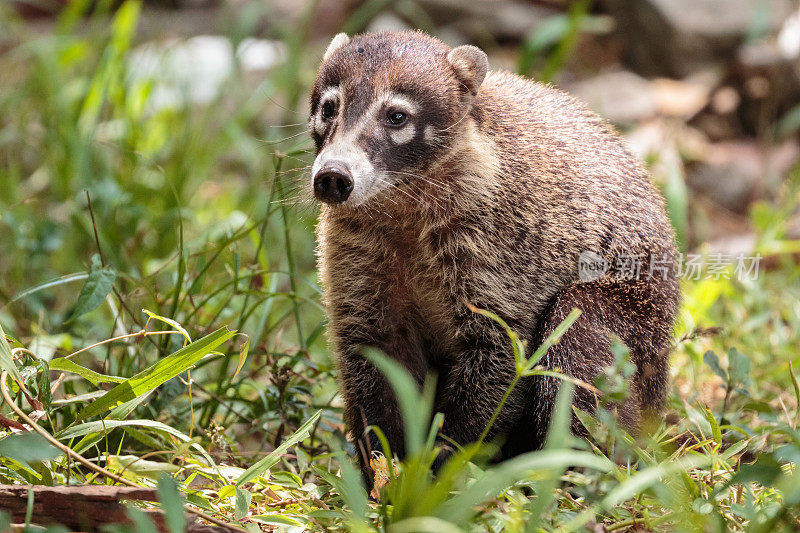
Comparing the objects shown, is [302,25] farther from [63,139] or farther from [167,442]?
[167,442]

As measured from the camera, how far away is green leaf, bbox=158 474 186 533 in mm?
2238

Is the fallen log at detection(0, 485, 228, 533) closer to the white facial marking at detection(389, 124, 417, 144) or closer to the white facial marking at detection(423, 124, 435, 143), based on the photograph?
the white facial marking at detection(389, 124, 417, 144)

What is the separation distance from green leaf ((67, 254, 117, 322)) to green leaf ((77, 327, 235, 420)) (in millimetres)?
463

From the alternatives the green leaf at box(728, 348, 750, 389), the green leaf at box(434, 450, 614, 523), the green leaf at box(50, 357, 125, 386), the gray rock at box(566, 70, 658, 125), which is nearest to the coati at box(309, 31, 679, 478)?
the green leaf at box(728, 348, 750, 389)

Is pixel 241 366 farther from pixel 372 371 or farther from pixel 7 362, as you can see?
pixel 7 362

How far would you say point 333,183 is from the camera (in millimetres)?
3307

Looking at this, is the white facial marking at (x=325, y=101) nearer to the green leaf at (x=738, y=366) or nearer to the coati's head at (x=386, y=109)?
the coati's head at (x=386, y=109)

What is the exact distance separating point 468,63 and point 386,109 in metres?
0.54

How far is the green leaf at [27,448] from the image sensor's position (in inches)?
99.7

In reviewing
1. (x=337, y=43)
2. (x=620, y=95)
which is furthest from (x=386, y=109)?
(x=620, y=95)

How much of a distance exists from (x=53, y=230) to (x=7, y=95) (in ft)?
10.4

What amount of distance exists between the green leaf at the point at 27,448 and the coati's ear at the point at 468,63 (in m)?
2.35

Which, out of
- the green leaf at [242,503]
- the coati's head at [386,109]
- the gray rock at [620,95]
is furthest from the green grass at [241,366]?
the gray rock at [620,95]

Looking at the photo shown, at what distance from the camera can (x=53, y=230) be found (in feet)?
17.2
